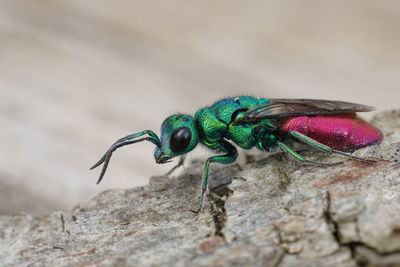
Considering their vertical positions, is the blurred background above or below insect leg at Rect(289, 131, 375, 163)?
above

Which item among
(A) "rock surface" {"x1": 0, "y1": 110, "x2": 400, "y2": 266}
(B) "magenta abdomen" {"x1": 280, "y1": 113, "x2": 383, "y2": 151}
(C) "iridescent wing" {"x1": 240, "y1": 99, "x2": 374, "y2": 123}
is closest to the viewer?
(A) "rock surface" {"x1": 0, "y1": 110, "x2": 400, "y2": 266}

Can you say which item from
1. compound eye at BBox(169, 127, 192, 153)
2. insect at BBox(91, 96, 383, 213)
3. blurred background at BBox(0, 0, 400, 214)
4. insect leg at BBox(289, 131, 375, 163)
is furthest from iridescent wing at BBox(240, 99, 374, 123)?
blurred background at BBox(0, 0, 400, 214)

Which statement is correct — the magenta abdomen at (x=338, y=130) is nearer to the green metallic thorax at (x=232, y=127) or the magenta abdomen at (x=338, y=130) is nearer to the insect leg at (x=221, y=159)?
the green metallic thorax at (x=232, y=127)

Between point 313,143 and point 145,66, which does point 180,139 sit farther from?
point 145,66

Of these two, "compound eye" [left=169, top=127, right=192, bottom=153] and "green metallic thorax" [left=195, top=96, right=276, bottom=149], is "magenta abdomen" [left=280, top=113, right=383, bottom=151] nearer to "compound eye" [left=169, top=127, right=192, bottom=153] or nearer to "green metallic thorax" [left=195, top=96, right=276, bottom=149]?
"green metallic thorax" [left=195, top=96, right=276, bottom=149]

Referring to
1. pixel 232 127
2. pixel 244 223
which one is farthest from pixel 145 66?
pixel 244 223

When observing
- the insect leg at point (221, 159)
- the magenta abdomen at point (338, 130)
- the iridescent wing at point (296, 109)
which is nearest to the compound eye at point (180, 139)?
the insect leg at point (221, 159)

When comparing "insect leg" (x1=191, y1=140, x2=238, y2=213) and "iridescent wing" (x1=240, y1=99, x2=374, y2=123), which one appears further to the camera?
"iridescent wing" (x1=240, y1=99, x2=374, y2=123)

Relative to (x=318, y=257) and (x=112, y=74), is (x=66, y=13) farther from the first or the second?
(x=318, y=257)

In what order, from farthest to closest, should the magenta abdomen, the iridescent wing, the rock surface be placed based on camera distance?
1. the iridescent wing
2. the magenta abdomen
3. the rock surface
